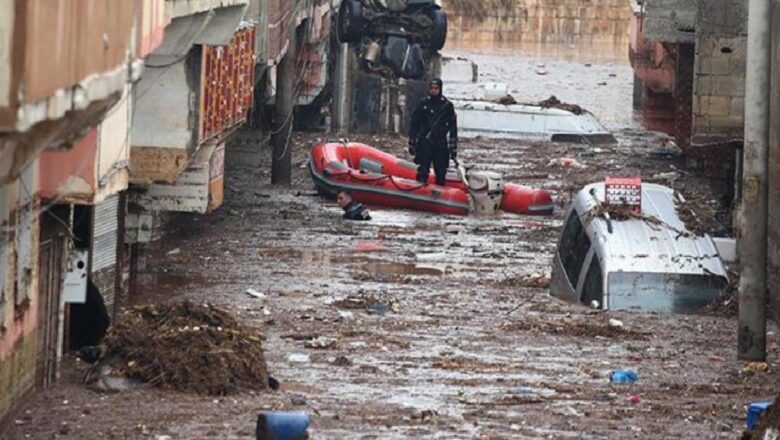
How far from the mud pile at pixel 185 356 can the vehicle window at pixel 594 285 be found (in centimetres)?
524

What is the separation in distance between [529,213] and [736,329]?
13.3 m

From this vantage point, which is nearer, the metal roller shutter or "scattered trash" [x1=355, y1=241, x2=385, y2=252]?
the metal roller shutter

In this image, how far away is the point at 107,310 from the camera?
18.4 m

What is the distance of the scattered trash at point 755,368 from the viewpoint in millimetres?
18062

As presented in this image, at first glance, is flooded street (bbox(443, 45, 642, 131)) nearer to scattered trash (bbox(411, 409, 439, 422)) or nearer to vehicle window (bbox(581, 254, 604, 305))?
vehicle window (bbox(581, 254, 604, 305))

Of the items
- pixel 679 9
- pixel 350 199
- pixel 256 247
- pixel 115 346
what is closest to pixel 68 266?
pixel 115 346

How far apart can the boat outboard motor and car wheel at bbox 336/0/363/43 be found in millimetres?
8191

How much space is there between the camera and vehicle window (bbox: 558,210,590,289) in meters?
21.5

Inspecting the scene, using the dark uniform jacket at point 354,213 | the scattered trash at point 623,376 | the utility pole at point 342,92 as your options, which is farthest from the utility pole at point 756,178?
the utility pole at point 342,92

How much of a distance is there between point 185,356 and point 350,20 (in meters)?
25.3

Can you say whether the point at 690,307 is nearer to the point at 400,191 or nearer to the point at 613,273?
the point at 613,273

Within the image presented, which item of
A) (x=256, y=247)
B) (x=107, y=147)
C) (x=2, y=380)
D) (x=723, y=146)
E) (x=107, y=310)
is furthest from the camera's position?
(x=723, y=146)

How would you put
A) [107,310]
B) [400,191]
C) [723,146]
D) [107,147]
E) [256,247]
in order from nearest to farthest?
[107,147], [107,310], [256,247], [723,146], [400,191]

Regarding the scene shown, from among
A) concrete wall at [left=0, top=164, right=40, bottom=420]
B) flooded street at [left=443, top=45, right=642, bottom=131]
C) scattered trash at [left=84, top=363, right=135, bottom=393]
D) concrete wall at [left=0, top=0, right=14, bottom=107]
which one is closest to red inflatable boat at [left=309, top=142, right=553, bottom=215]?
scattered trash at [left=84, top=363, right=135, bottom=393]
